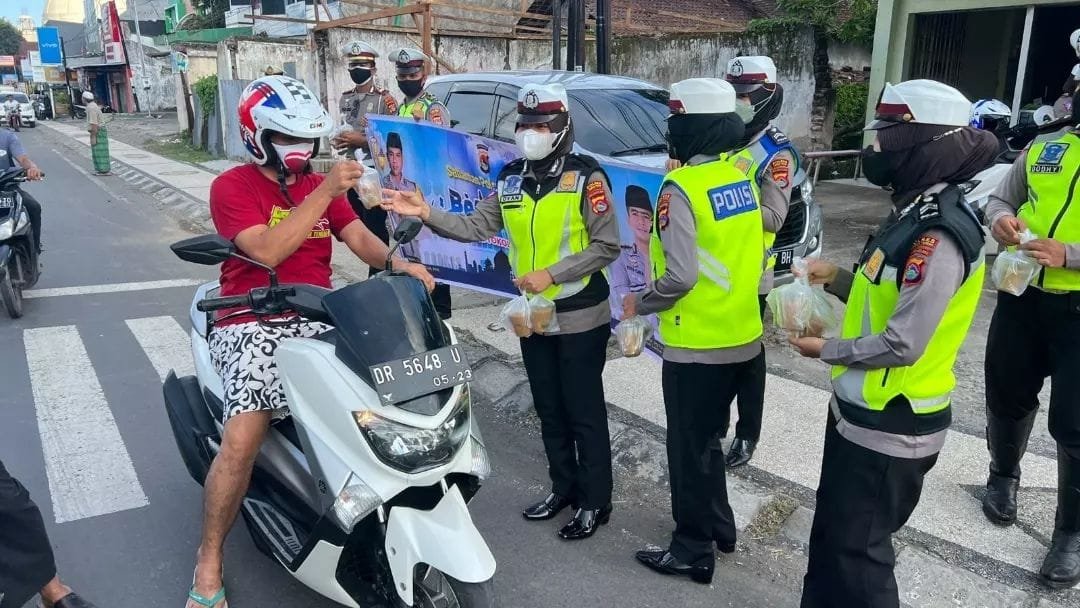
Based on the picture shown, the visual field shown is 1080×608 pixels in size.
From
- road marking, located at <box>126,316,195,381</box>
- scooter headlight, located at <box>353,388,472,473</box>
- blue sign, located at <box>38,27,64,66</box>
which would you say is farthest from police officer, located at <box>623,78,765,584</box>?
blue sign, located at <box>38,27,64,66</box>

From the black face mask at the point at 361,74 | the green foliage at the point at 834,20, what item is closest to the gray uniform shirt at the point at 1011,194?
the black face mask at the point at 361,74

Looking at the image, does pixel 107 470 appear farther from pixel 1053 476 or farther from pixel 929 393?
pixel 1053 476

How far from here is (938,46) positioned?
11.8m

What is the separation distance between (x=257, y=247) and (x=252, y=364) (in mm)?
429

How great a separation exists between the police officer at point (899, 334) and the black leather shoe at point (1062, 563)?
1042 mm

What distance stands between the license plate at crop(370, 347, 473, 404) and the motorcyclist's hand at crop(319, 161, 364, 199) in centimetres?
75

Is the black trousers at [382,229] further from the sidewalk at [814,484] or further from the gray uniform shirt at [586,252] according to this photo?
the gray uniform shirt at [586,252]

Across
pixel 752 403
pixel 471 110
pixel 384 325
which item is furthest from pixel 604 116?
pixel 384 325

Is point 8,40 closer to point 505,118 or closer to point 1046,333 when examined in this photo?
point 505,118

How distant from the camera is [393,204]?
128 inches

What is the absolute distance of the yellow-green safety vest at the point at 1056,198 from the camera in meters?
3.10

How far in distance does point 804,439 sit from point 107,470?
3.71 meters

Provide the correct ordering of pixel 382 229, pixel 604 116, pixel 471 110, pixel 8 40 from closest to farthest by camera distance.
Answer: pixel 382 229 → pixel 604 116 → pixel 471 110 → pixel 8 40

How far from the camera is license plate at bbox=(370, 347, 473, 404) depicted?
2387 mm
